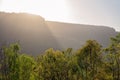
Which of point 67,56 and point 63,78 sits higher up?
point 67,56

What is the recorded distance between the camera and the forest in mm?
61125

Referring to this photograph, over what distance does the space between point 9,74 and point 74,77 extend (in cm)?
1273

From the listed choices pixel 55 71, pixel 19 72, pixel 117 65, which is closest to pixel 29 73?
pixel 19 72

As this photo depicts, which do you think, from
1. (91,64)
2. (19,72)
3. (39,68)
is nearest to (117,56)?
(91,64)

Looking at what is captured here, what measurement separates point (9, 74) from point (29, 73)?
14.6 ft

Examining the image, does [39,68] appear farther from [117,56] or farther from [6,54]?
[117,56]

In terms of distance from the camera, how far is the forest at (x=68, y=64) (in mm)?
61125

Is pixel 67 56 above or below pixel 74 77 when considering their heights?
above

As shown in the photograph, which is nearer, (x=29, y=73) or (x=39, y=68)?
(x=39, y=68)

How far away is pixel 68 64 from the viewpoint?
62.0m

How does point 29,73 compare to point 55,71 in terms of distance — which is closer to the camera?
point 55,71

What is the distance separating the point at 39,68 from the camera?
200ft

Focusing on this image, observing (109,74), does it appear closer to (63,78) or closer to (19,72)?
(63,78)

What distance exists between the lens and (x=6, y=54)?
2501 inches
